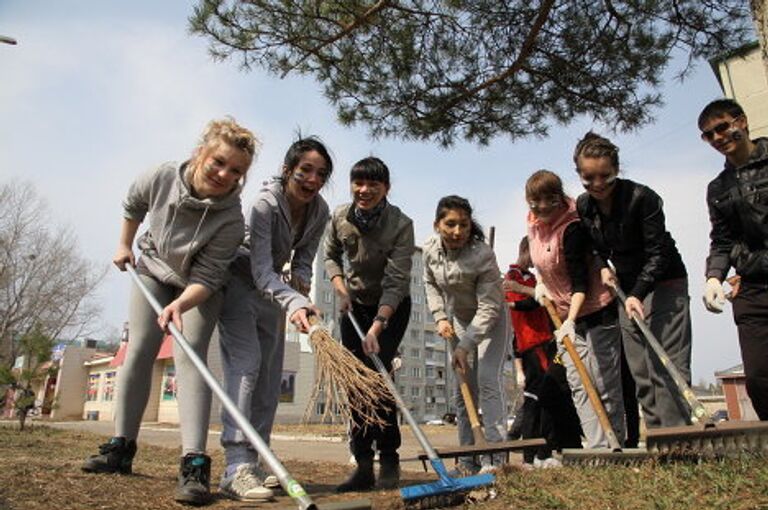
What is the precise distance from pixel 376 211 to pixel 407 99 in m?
2.62

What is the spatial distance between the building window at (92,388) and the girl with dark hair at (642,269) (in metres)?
37.4

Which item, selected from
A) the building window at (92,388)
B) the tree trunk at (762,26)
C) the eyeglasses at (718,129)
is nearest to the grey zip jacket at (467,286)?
the eyeglasses at (718,129)

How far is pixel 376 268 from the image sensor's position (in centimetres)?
338

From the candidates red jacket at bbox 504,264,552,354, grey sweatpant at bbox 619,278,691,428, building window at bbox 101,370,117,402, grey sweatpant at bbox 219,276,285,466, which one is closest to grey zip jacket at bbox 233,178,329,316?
grey sweatpant at bbox 219,276,285,466

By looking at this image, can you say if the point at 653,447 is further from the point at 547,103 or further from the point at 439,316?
the point at 547,103

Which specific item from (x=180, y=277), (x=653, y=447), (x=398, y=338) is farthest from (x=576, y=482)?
(x=180, y=277)

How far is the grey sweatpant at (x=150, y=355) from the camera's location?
2479 millimetres

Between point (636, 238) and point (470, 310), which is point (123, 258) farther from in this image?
point (636, 238)

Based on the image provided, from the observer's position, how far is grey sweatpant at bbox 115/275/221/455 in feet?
8.13

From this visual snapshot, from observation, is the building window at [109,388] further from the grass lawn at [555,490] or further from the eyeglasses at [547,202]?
the eyeglasses at [547,202]

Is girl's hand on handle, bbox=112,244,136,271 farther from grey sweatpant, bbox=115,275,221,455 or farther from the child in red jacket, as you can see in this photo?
the child in red jacket

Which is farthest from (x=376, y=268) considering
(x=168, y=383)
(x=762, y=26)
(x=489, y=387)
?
(x=168, y=383)

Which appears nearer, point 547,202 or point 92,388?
point 547,202

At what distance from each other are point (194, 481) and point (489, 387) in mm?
1753
